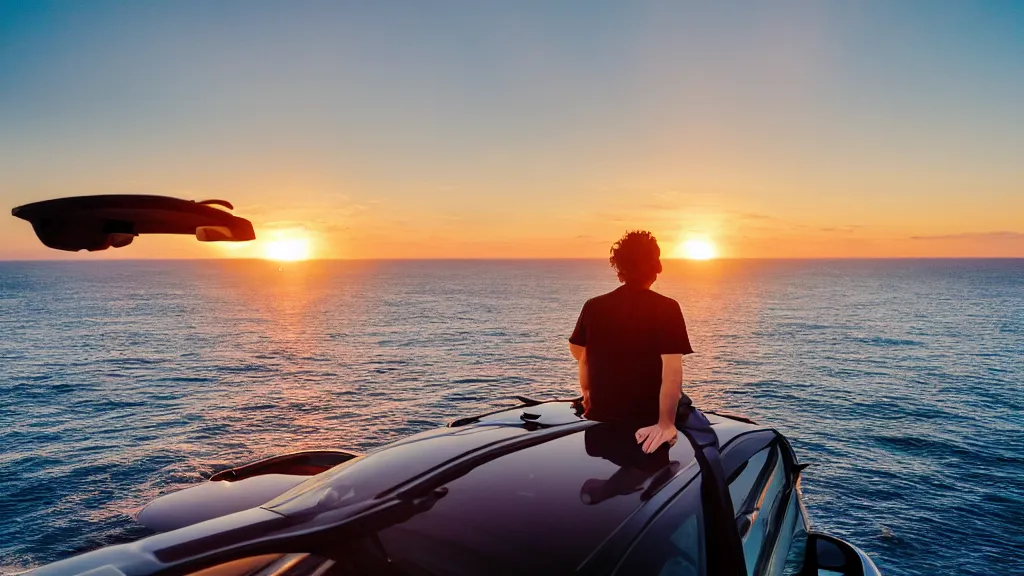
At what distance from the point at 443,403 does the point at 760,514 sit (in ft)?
89.6

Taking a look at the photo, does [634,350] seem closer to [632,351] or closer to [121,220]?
[632,351]

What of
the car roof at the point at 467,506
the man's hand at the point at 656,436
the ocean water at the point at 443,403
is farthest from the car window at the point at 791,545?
the ocean water at the point at 443,403

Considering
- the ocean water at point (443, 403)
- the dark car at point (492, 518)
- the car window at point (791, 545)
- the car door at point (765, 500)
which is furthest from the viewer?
the ocean water at point (443, 403)

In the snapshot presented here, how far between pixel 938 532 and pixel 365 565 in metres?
20.0

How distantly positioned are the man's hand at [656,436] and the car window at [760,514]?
0.55 m

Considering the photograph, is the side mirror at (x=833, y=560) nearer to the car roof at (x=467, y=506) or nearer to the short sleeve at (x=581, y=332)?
the car roof at (x=467, y=506)

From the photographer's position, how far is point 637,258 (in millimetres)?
4617

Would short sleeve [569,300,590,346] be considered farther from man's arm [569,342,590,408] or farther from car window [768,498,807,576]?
car window [768,498,807,576]

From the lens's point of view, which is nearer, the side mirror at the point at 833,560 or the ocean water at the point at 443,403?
the side mirror at the point at 833,560

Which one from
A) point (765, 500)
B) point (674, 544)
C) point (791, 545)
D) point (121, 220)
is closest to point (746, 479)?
point (765, 500)

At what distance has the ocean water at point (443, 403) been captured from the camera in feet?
58.5

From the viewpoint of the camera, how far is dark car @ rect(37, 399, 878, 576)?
2262 mm

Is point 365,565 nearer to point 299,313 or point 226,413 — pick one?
point 226,413

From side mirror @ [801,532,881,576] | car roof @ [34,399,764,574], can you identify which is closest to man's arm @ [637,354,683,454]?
car roof @ [34,399,764,574]
